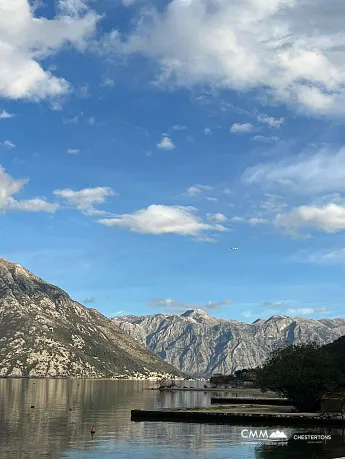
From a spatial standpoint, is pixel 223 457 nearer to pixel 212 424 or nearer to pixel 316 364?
pixel 212 424

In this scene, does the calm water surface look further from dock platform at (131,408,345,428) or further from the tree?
the tree

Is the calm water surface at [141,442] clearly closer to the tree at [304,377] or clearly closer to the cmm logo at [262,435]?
the cmm logo at [262,435]

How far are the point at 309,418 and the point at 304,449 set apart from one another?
105 ft

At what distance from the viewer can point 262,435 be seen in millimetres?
93625

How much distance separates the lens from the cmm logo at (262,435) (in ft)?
293

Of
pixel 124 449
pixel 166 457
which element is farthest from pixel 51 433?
pixel 166 457

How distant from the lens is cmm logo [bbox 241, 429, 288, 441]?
89.3 meters

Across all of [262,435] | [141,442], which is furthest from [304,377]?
[141,442]

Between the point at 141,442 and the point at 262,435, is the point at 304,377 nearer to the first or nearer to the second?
the point at 262,435

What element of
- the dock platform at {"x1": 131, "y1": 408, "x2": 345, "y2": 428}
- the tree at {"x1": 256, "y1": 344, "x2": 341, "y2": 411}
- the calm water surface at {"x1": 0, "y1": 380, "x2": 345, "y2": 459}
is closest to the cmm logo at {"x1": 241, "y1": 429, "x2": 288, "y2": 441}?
the calm water surface at {"x1": 0, "y1": 380, "x2": 345, "y2": 459}

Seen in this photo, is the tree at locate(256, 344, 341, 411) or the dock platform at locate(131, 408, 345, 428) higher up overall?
the tree at locate(256, 344, 341, 411)

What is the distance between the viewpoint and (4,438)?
8556cm

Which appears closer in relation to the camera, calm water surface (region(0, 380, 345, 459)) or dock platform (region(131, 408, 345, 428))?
calm water surface (region(0, 380, 345, 459))

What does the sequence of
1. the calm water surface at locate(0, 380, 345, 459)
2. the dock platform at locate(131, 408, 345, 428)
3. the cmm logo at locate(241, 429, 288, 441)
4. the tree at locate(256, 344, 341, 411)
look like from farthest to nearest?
the tree at locate(256, 344, 341, 411), the dock platform at locate(131, 408, 345, 428), the cmm logo at locate(241, 429, 288, 441), the calm water surface at locate(0, 380, 345, 459)
